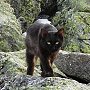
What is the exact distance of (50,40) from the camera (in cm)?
1066

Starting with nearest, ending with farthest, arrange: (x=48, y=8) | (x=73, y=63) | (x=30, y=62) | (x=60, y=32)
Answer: (x=60, y=32), (x=30, y=62), (x=73, y=63), (x=48, y=8)

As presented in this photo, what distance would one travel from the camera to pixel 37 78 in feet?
33.7

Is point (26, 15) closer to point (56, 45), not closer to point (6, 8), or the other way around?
point (6, 8)

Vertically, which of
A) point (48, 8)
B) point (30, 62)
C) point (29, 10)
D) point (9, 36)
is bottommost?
point (48, 8)

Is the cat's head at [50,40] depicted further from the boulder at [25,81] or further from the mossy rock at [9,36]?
the mossy rock at [9,36]

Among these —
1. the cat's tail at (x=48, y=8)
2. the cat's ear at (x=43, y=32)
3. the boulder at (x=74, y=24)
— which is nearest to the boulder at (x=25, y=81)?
the cat's ear at (x=43, y=32)

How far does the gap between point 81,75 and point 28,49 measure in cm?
387

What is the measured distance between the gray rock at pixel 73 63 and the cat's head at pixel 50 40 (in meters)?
5.18

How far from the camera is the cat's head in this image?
10.7m

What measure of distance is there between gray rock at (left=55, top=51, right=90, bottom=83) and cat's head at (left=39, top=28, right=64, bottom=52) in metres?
5.18

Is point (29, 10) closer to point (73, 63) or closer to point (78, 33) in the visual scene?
point (78, 33)

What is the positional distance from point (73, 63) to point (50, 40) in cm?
580

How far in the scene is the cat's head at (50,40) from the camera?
10.7 meters

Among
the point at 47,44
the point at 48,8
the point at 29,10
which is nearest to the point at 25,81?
the point at 47,44
